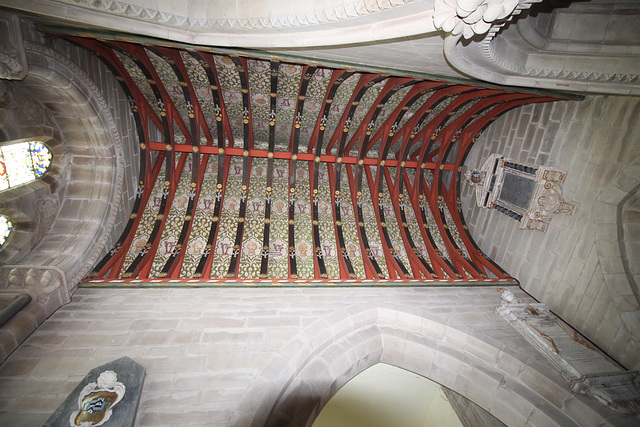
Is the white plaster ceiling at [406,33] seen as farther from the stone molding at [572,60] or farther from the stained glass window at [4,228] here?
the stained glass window at [4,228]

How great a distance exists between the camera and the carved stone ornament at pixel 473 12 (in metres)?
1.99

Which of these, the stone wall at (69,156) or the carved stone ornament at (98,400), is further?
the stone wall at (69,156)

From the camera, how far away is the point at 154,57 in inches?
179

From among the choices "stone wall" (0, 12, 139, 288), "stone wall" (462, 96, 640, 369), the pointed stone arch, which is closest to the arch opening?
the pointed stone arch

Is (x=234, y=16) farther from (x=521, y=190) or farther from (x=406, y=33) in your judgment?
(x=521, y=190)

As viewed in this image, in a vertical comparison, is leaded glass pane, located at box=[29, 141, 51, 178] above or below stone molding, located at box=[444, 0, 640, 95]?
below

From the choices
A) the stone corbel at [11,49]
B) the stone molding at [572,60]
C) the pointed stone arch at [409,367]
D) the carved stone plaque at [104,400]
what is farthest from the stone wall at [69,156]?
the stone molding at [572,60]

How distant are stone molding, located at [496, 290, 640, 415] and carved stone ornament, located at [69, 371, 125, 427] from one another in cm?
559

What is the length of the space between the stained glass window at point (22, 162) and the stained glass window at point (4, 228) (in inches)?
21.5

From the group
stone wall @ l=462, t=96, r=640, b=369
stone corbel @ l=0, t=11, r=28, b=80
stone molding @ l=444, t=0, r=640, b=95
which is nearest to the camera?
stone corbel @ l=0, t=11, r=28, b=80

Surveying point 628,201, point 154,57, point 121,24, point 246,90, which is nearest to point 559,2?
point 628,201

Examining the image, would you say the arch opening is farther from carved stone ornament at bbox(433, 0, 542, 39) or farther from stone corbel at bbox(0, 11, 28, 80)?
stone corbel at bbox(0, 11, 28, 80)

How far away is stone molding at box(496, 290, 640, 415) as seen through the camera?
353 centimetres

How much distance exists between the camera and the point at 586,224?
462cm
